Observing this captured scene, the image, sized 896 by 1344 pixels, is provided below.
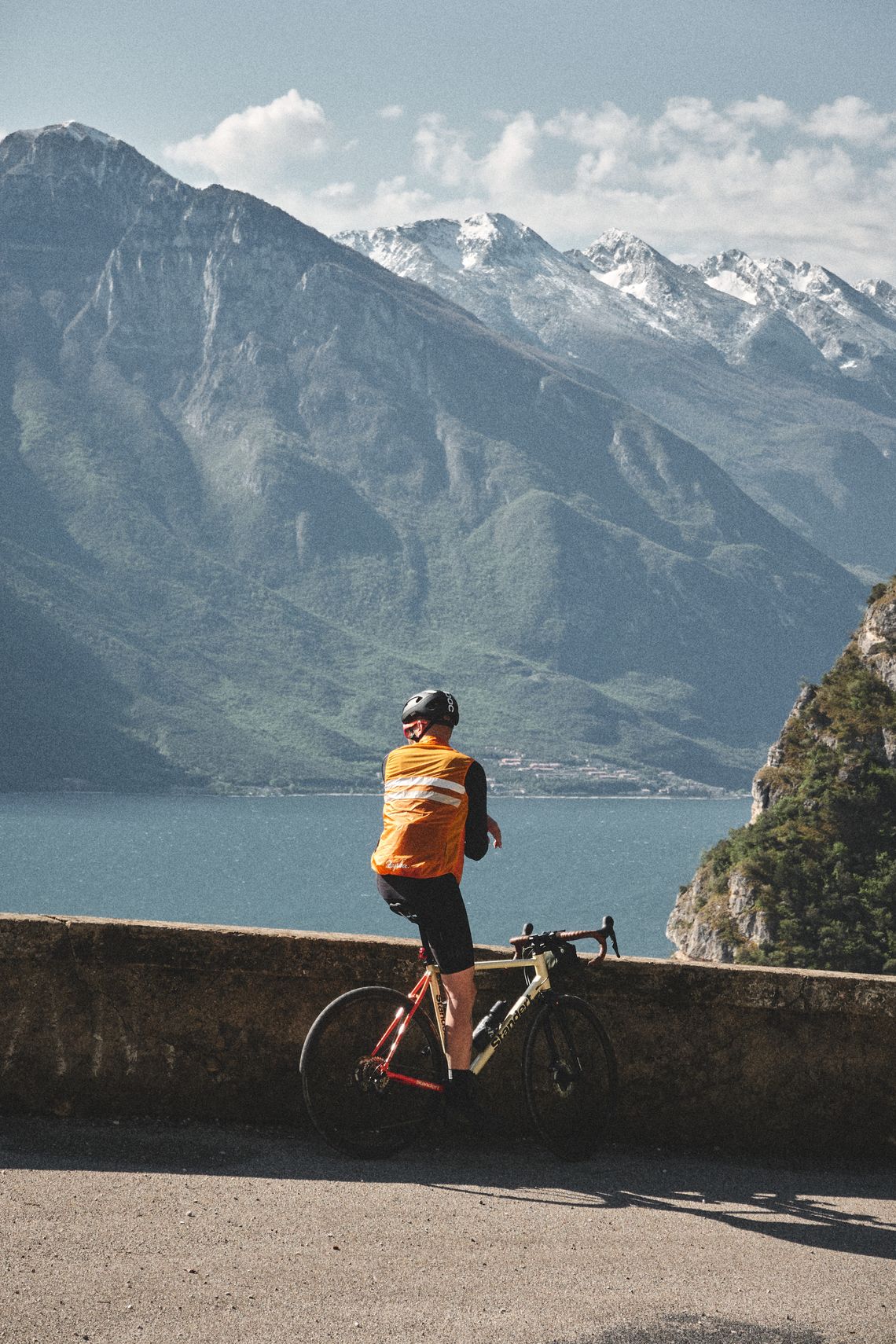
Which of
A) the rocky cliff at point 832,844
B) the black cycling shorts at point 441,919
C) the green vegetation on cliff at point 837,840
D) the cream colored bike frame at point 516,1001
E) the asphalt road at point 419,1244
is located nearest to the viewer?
the asphalt road at point 419,1244

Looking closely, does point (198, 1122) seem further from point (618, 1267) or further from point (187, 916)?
point (187, 916)

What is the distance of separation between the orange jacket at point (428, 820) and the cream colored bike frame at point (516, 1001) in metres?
0.53

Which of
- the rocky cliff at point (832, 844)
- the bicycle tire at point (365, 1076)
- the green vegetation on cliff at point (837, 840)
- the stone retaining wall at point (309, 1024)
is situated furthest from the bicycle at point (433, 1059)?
the green vegetation on cliff at point (837, 840)

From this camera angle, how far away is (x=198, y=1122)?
308 inches

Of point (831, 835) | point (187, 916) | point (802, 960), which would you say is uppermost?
point (831, 835)

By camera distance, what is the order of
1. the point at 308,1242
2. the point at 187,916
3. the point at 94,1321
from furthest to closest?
the point at 187,916
the point at 308,1242
the point at 94,1321

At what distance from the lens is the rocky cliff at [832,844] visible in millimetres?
88062

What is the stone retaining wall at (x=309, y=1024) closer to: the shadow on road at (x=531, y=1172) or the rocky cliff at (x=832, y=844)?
the shadow on road at (x=531, y=1172)

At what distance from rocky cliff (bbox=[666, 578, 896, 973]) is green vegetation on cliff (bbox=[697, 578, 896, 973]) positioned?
0.08m

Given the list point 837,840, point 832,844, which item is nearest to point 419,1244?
point 832,844

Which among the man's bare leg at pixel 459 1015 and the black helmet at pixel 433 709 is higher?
the black helmet at pixel 433 709

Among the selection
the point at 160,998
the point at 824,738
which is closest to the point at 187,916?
the point at 824,738

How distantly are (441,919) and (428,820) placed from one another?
47 centimetres

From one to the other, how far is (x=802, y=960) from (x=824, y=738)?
1793 cm
